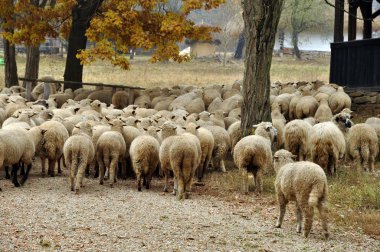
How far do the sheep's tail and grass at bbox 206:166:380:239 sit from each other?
1.32 m

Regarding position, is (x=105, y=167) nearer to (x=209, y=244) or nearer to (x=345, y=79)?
(x=209, y=244)

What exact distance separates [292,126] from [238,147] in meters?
2.32

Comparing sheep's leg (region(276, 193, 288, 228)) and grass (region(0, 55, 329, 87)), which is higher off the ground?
grass (region(0, 55, 329, 87))

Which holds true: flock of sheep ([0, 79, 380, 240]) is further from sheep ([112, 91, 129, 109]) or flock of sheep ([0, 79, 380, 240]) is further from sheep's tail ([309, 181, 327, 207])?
sheep ([112, 91, 129, 109])

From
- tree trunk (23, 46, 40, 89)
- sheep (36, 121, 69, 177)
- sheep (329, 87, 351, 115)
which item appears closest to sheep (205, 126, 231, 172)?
sheep (36, 121, 69, 177)

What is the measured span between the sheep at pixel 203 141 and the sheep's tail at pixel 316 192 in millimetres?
4599

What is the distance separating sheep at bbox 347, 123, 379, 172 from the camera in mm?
14148

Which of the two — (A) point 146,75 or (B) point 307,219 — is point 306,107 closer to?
(B) point 307,219

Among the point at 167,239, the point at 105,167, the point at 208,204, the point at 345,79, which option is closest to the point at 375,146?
the point at 208,204

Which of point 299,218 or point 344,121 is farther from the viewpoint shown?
point 344,121

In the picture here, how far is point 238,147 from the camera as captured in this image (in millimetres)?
12227

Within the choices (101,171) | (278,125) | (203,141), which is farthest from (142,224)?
(278,125)

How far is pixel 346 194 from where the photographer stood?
12.0m

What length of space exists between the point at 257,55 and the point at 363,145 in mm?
3184
